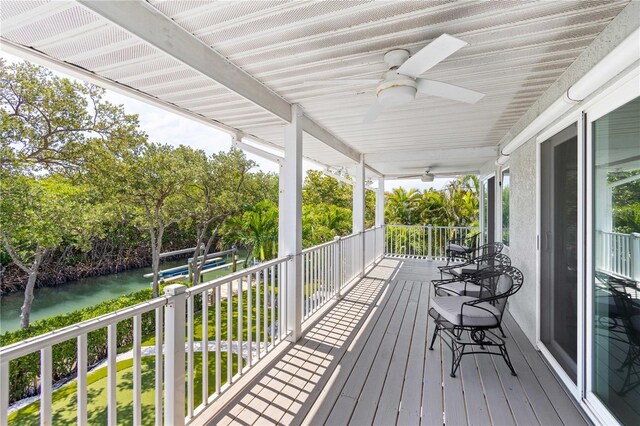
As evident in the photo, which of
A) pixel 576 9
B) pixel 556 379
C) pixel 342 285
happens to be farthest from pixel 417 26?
pixel 342 285

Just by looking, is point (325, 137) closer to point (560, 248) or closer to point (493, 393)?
point (560, 248)

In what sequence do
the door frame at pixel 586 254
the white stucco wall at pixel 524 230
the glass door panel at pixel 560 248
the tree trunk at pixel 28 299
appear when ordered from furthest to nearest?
1. the tree trunk at pixel 28 299
2. the white stucco wall at pixel 524 230
3. the glass door panel at pixel 560 248
4. the door frame at pixel 586 254

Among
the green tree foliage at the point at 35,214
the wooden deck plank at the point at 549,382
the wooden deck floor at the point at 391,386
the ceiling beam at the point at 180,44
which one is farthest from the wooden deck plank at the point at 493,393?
the green tree foliage at the point at 35,214

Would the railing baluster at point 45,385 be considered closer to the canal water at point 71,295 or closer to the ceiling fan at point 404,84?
the ceiling fan at point 404,84

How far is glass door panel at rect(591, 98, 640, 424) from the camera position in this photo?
1.59 meters

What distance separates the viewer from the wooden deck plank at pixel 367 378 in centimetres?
208

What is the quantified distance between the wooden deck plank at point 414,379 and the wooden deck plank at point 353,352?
15.6 inches

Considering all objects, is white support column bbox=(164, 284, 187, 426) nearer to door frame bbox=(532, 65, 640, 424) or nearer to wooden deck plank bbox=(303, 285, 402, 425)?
wooden deck plank bbox=(303, 285, 402, 425)

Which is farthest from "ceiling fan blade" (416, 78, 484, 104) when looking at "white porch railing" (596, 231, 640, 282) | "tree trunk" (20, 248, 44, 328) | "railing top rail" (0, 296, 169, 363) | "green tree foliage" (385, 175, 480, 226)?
"green tree foliage" (385, 175, 480, 226)

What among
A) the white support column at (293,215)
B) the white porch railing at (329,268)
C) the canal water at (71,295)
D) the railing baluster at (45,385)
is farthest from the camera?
the canal water at (71,295)

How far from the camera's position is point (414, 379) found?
245 cm

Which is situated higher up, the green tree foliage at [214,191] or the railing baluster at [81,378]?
the green tree foliage at [214,191]

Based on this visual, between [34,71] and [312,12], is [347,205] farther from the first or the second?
[312,12]

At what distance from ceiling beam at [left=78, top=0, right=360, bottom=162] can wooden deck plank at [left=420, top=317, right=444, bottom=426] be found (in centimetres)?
285
